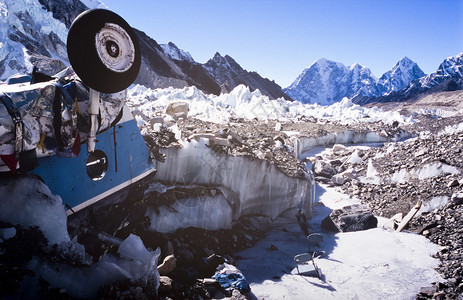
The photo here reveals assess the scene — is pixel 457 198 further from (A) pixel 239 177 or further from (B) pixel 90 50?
(B) pixel 90 50

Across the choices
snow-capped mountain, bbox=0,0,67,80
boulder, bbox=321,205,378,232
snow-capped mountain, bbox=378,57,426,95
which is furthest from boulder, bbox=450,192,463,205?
snow-capped mountain, bbox=378,57,426,95

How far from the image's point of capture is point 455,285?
4.64m

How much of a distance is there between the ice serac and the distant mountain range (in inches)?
106

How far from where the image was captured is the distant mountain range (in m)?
31.1

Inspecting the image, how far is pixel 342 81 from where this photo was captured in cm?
15500

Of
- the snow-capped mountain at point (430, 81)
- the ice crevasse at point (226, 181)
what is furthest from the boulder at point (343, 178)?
the snow-capped mountain at point (430, 81)

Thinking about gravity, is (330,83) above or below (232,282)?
above

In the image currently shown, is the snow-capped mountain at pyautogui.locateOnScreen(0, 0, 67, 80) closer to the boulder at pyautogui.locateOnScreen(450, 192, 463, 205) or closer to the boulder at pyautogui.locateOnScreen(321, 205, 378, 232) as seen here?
the boulder at pyautogui.locateOnScreen(321, 205, 378, 232)

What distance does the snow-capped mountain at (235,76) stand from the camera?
259ft

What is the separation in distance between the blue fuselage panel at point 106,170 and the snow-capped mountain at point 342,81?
5771 inches

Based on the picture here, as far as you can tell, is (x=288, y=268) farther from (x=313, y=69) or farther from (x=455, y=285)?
(x=313, y=69)

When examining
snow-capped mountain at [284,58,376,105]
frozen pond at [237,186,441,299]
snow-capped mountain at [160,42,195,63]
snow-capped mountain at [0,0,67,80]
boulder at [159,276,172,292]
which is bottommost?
frozen pond at [237,186,441,299]

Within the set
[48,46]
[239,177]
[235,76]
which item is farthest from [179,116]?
[235,76]

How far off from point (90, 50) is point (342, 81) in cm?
16865
